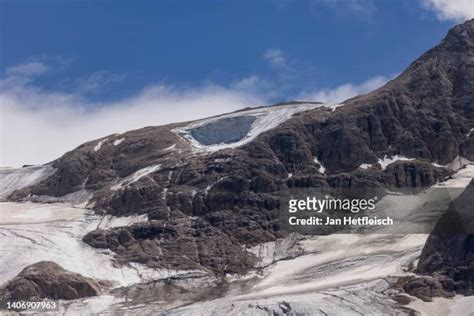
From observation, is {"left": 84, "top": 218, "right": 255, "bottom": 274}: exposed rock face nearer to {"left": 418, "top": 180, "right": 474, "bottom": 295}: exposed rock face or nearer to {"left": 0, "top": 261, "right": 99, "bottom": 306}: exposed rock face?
{"left": 0, "top": 261, "right": 99, "bottom": 306}: exposed rock face

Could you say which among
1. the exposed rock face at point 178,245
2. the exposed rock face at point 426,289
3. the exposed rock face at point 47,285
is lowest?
the exposed rock face at point 426,289

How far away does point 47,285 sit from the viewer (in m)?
151

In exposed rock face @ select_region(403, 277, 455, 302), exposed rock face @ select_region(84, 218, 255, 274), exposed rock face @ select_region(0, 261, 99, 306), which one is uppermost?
A: exposed rock face @ select_region(84, 218, 255, 274)

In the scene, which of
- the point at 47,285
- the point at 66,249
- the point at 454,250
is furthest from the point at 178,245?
the point at 454,250

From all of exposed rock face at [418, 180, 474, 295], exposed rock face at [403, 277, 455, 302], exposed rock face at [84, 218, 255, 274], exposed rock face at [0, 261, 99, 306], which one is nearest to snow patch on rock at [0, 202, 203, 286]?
exposed rock face at [84, 218, 255, 274]

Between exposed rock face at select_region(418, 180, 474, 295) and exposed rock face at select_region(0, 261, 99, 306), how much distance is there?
52.4 metres

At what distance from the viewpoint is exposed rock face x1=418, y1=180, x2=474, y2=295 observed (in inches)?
5477

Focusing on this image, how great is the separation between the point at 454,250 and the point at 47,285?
62378mm

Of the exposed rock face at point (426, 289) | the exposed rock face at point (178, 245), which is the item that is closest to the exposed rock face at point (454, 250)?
the exposed rock face at point (426, 289)

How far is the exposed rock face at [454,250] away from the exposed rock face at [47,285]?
52380 millimetres

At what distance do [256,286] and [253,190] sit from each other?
40277mm

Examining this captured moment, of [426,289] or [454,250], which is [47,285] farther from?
[454,250]

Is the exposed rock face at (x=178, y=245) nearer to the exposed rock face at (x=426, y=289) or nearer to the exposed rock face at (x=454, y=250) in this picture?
the exposed rock face at (x=454, y=250)

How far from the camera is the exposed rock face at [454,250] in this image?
139125mm
